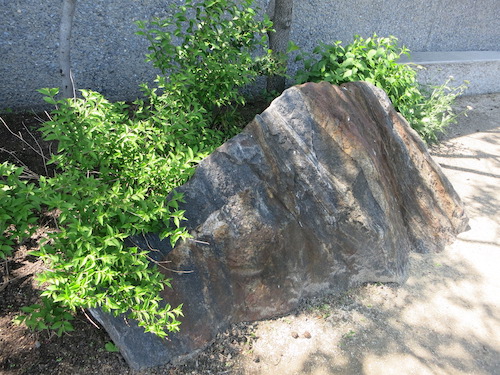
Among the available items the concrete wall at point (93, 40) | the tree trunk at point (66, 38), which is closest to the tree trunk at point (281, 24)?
the concrete wall at point (93, 40)

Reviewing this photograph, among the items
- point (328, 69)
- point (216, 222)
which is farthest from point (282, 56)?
point (216, 222)

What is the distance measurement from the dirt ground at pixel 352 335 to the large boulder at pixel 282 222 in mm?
120

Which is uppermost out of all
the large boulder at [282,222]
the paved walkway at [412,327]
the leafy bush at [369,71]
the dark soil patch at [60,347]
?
the leafy bush at [369,71]

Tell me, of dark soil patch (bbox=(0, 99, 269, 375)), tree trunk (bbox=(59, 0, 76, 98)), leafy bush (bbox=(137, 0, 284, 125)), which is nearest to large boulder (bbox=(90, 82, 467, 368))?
dark soil patch (bbox=(0, 99, 269, 375))

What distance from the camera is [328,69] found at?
4.92 metres

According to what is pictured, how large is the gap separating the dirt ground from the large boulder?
0.39 ft

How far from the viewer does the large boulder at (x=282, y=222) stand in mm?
2658

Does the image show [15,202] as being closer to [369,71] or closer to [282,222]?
[282,222]

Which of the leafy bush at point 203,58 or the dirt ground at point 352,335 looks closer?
the dirt ground at point 352,335

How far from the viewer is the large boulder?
266 centimetres

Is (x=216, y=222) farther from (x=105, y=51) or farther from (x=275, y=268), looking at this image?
(x=105, y=51)

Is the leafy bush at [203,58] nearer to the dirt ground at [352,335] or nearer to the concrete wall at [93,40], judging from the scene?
the concrete wall at [93,40]

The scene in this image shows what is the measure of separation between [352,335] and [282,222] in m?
0.89

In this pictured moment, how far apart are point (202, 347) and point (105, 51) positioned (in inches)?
127
